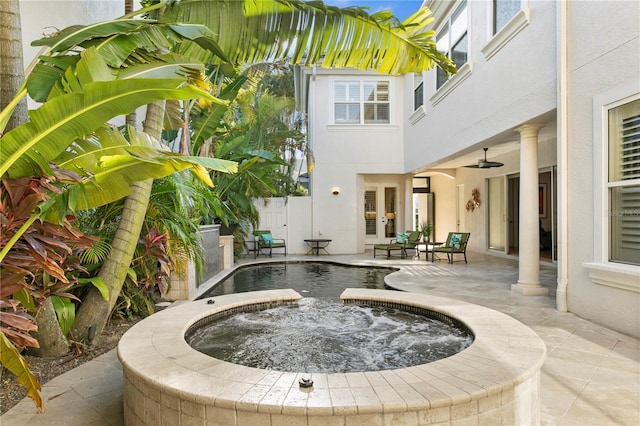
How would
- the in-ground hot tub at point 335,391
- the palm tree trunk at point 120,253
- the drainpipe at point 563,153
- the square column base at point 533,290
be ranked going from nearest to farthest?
the in-ground hot tub at point 335,391, the palm tree trunk at point 120,253, the drainpipe at point 563,153, the square column base at point 533,290

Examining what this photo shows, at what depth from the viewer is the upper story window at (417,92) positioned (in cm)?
1365

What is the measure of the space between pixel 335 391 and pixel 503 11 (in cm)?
828

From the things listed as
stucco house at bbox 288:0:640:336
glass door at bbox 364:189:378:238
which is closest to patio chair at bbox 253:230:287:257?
stucco house at bbox 288:0:640:336

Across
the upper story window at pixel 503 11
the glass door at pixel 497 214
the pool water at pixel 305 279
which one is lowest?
the pool water at pixel 305 279

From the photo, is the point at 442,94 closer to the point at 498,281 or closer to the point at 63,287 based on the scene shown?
the point at 498,281

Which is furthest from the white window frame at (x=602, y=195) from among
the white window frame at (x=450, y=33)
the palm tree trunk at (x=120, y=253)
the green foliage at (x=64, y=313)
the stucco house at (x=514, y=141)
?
the green foliage at (x=64, y=313)

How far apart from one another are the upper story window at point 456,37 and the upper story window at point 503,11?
1.35 meters

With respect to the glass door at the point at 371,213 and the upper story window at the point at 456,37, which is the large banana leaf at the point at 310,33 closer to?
the upper story window at the point at 456,37

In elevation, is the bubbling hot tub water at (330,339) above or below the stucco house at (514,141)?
below

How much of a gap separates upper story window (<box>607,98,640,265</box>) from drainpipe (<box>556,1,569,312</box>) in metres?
0.74

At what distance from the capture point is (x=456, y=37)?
10.3 meters

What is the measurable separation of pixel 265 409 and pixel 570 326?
4795 mm

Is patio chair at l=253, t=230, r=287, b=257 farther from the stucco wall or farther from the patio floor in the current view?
the stucco wall

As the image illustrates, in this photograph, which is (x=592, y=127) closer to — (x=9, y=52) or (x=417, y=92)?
(x=9, y=52)
